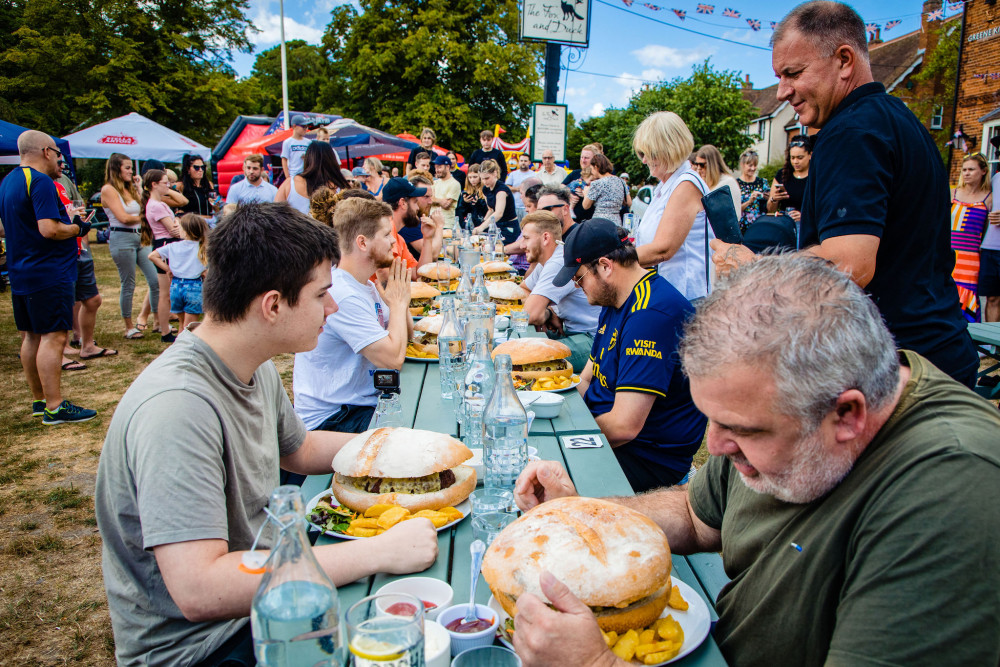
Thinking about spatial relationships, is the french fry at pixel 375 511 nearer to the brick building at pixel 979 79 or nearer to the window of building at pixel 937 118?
the brick building at pixel 979 79

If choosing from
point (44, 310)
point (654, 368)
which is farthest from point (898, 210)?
point (44, 310)

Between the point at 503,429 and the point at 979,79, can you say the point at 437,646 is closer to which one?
the point at 503,429

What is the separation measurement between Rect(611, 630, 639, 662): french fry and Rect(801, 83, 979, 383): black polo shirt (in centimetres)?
162

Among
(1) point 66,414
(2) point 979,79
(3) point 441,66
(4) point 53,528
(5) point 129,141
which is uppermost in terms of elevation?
(3) point 441,66

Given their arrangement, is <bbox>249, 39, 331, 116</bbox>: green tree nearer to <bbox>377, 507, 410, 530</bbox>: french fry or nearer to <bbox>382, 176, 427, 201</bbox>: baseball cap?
<bbox>382, 176, 427, 201</bbox>: baseball cap

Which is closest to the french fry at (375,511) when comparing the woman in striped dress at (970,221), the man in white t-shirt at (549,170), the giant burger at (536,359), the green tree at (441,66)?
the giant burger at (536,359)

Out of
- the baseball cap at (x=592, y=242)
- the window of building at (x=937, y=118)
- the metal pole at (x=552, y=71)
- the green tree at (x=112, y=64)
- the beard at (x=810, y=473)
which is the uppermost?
the green tree at (x=112, y=64)

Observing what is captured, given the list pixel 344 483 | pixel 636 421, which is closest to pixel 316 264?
pixel 344 483

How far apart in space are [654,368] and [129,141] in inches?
735

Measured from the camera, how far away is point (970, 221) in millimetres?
7234

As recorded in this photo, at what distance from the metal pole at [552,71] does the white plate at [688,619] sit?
11105 mm

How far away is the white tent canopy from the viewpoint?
1684 centimetres

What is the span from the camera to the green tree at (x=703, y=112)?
110ft

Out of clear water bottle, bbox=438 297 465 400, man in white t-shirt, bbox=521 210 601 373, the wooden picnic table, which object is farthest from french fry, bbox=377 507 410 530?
man in white t-shirt, bbox=521 210 601 373
